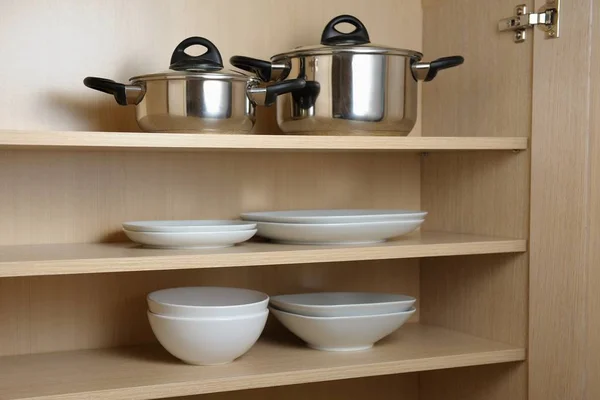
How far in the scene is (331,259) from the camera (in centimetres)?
160

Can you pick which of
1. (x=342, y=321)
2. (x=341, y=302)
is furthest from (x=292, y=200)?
(x=342, y=321)

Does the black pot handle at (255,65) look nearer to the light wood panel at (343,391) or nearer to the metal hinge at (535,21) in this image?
the metal hinge at (535,21)

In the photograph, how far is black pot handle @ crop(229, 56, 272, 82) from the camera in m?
1.62

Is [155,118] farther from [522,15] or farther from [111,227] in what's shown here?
[522,15]

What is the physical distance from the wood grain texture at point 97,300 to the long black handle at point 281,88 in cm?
45

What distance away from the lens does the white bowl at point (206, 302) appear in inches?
60.5

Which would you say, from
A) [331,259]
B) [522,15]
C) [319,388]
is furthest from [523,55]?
[319,388]

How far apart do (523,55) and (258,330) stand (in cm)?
76

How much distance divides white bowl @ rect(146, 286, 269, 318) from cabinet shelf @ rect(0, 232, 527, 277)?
86 mm

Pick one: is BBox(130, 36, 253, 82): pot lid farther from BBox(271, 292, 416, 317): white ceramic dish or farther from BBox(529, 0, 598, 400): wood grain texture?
BBox(529, 0, 598, 400): wood grain texture

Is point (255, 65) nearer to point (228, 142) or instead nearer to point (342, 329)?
point (228, 142)

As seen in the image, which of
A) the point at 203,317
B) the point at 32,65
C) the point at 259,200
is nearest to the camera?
the point at 203,317

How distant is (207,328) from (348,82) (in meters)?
0.53

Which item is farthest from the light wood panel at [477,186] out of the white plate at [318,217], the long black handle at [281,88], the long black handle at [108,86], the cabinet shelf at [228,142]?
the long black handle at [108,86]
